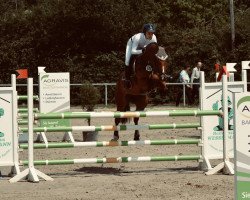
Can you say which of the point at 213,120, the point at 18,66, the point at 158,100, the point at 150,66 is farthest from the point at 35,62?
the point at 213,120

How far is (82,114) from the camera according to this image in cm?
1096

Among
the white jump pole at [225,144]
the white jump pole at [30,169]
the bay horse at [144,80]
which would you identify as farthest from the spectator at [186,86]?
the white jump pole at [30,169]

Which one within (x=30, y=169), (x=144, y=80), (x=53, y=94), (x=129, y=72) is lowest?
(x=30, y=169)

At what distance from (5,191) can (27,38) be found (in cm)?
2677

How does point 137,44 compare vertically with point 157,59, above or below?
above

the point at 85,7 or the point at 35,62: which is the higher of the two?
the point at 85,7

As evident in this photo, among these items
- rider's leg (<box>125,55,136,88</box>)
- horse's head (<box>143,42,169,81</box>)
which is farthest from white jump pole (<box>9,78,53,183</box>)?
rider's leg (<box>125,55,136,88</box>)

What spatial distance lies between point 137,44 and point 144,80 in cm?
71

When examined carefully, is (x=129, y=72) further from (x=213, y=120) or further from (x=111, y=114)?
(x=111, y=114)

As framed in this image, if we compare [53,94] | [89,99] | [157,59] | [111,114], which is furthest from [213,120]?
[89,99]

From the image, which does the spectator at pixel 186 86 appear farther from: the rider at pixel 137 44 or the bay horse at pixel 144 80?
the rider at pixel 137 44

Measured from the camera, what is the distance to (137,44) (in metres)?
14.2

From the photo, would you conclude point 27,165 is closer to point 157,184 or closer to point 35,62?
point 157,184

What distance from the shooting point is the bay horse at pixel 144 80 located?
45.3 ft
